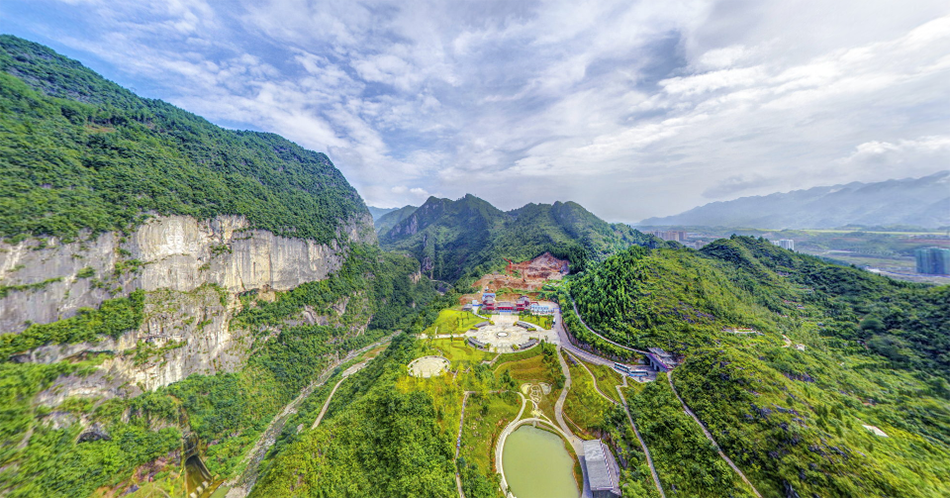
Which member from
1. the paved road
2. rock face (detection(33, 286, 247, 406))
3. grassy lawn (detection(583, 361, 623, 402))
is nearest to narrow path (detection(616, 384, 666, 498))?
the paved road

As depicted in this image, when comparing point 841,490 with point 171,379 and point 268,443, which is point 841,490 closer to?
point 268,443

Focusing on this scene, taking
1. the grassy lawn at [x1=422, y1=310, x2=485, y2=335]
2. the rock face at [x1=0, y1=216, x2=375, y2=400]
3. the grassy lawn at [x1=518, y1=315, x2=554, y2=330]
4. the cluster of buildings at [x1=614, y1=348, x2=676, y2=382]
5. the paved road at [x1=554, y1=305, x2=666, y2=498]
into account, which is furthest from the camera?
the grassy lawn at [x1=422, y1=310, x2=485, y2=335]

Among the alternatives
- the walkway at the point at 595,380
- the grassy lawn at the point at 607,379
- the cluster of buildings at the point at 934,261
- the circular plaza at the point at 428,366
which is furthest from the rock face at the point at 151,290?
the cluster of buildings at the point at 934,261

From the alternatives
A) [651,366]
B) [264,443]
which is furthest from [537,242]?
[264,443]

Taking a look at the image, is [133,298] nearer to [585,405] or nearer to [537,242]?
[585,405]

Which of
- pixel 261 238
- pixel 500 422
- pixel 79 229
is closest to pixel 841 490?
pixel 500 422

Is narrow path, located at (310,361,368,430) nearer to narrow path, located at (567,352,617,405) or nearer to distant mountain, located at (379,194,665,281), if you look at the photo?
narrow path, located at (567,352,617,405)

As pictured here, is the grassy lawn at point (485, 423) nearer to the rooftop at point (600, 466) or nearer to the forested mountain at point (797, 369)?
the rooftop at point (600, 466)
